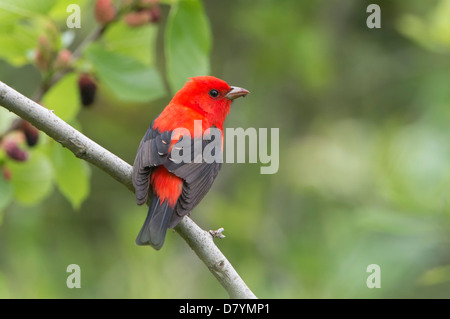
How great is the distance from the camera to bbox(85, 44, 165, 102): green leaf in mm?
3092

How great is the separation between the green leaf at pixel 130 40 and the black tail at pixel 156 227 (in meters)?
0.80

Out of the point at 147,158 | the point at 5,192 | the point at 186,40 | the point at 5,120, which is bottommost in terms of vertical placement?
the point at 5,192

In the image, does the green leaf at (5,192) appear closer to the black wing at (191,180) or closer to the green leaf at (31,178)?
the green leaf at (31,178)

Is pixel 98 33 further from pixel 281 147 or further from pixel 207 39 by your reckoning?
pixel 281 147

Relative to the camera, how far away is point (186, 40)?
3.12m

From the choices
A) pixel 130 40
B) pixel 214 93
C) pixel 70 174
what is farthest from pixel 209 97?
pixel 70 174

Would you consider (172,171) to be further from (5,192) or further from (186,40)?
(5,192)

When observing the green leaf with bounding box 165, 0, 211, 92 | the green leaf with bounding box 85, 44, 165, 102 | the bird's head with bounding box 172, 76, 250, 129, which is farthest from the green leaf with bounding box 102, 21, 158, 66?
the bird's head with bounding box 172, 76, 250, 129

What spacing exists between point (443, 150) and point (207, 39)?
1.93m

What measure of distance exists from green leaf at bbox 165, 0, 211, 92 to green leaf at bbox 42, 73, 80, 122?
21.0 inches

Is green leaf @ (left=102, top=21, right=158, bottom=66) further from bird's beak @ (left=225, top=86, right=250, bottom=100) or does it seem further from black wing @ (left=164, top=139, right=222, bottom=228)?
bird's beak @ (left=225, top=86, right=250, bottom=100)

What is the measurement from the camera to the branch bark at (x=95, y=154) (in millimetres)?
2506

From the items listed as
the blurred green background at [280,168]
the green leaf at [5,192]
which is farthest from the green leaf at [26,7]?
the blurred green background at [280,168]

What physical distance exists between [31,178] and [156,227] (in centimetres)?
74
